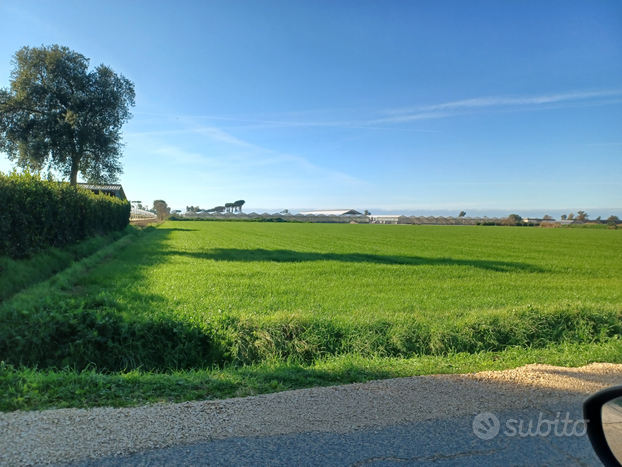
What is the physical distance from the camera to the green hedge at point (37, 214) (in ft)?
39.4

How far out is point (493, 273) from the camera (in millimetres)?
15906

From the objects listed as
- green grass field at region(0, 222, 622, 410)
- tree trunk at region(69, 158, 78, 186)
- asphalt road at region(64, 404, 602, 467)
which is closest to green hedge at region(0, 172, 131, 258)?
green grass field at region(0, 222, 622, 410)

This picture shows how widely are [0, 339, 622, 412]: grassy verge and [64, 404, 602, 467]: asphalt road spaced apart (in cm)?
110

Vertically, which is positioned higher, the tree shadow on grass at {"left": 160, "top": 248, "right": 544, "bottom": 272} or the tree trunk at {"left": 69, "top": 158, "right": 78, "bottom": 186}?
the tree trunk at {"left": 69, "top": 158, "right": 78, "bottom": 186}

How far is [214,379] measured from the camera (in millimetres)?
4801

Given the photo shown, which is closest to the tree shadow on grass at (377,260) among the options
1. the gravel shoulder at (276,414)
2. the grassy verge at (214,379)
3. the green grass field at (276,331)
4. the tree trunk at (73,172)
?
the green grass field at (276,331)

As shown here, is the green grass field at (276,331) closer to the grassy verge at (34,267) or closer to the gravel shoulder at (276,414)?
the gravel shoulder at (276,414)

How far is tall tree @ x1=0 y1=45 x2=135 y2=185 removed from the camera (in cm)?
2883

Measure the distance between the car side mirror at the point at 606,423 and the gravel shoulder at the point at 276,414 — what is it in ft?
5.43

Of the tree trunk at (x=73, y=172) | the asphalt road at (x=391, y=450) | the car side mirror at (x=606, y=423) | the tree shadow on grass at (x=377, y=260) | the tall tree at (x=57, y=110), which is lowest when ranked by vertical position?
the tree shadow on grass at (x=377, y=260)

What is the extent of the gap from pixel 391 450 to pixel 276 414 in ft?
3.64

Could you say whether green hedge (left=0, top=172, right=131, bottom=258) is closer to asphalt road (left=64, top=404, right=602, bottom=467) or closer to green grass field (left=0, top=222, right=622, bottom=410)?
green grass field (left=0, top=222, right=622, bottom=410)

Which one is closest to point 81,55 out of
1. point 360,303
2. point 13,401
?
point 360,303

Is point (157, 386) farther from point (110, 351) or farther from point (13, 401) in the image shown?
point (110, 351)
